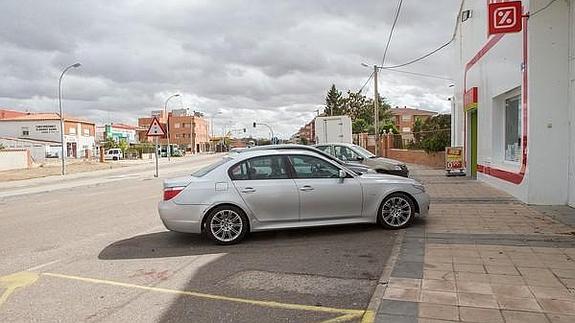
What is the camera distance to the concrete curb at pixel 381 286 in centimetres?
439

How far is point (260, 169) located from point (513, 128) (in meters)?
8.67

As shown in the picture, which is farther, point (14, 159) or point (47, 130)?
point (47, 130)

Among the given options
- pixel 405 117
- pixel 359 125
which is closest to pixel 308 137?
pixel 405 117

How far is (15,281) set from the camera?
19.3ft

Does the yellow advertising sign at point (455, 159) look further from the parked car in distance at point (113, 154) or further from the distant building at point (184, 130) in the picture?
the distant building at point (184, 130)

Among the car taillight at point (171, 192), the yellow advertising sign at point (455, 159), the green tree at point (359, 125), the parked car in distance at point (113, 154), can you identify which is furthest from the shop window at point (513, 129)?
the parked car in distance at point (113, 154)

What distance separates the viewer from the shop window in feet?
41.8

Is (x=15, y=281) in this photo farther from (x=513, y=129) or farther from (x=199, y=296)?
(x=513, y=129)

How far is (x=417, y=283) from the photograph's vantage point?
5.21 m

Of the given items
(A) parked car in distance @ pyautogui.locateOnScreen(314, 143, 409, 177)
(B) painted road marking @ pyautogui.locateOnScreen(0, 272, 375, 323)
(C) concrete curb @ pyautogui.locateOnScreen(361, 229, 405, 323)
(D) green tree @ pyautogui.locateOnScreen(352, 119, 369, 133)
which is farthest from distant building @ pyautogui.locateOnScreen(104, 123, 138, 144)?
(C) concrete curb @ pyautogui.locateOnScreen(361, 229, 405, 323)

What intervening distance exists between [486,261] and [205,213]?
4.01 m

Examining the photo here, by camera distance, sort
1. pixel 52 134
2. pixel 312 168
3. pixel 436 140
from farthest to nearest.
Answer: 1. pixel 52 134
2. pixel 436 140
3. pixel 312 168

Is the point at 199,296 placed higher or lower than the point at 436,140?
lower

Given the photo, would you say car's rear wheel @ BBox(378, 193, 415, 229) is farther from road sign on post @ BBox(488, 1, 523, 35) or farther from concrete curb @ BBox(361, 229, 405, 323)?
road sign on post @ BBox(488, 1, 523, 35)
